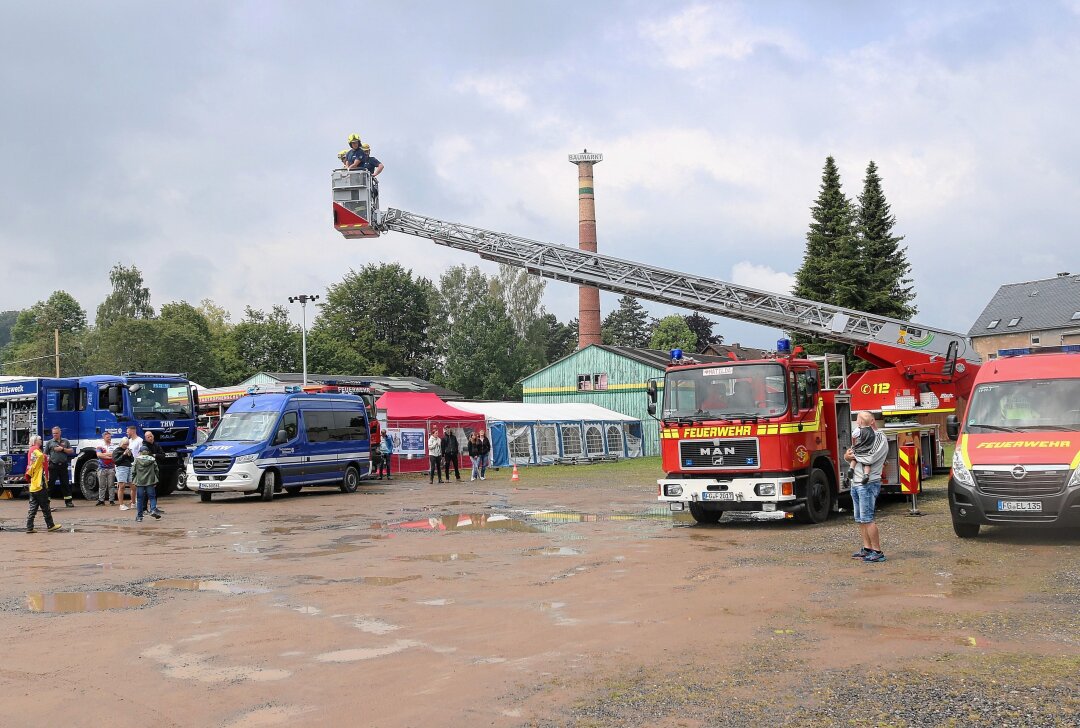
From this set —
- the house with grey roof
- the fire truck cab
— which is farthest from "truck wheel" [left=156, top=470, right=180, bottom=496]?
the house with grey roof

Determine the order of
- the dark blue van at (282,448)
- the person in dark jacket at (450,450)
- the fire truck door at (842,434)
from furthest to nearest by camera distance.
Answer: the person in dark jacket at (450,450), the dark blue van at (282,448), the fire truck door at (842,434)

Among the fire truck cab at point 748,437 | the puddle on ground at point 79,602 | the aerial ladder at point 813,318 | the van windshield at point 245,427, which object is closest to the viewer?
the puddle on ground at point 79,602

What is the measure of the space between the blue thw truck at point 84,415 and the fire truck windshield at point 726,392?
1563 cm

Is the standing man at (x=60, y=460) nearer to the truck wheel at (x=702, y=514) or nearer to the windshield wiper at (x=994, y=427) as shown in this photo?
Result: the truck wheel at (x=702, y=514)

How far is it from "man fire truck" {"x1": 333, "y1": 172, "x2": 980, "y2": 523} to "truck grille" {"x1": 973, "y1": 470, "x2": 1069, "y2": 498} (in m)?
2.89

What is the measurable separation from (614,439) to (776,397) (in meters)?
31.8

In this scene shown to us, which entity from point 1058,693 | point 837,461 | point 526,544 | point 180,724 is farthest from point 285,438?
point 1058,693

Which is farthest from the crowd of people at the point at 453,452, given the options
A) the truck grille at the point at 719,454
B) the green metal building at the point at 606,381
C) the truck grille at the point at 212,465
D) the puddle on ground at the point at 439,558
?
the green metal building at the point at 606,381

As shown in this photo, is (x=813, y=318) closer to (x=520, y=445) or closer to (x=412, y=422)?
(x=412, y=422)

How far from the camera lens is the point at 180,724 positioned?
549 centimetres

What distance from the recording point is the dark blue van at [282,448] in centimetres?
2250

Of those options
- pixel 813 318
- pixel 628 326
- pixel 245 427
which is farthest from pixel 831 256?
pixel 628 326

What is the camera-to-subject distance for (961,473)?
12008 millimetres

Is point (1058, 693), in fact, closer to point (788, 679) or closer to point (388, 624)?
point (788, 679)
